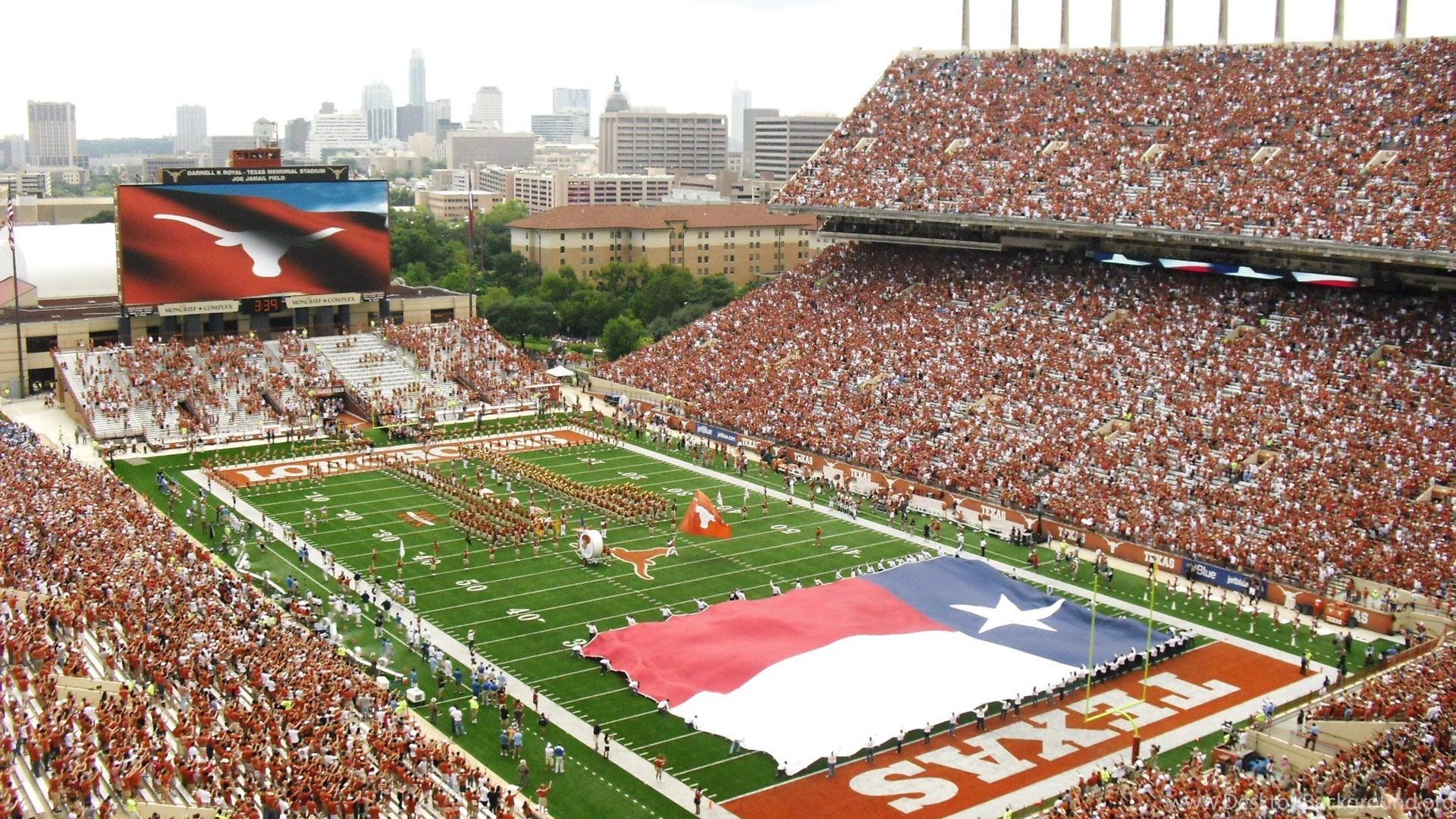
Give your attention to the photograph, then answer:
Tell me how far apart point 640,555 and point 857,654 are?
8.47m

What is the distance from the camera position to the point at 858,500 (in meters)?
38.3

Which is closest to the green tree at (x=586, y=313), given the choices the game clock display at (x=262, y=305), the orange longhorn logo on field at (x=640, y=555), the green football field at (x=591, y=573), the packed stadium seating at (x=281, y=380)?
the packed stadium seating at (x=281, y=380)

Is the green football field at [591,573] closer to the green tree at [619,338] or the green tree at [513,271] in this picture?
the green tree at [619,338]

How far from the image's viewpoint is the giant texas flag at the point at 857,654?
2330 centimetres

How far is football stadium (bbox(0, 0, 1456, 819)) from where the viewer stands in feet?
69.5

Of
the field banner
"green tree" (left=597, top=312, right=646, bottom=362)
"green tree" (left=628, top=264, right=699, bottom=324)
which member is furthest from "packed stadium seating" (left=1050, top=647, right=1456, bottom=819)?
"green tree" (left=628, top=264, right=699, bottom=324)

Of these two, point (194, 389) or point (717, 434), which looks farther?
point (194, 389)

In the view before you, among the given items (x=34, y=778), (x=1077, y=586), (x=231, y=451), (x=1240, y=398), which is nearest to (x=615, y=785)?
(x=34, y=778)

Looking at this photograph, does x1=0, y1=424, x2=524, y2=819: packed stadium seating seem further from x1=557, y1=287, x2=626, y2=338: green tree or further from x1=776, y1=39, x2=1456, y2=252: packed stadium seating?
x1=557, y1=287, x2=626, y2=338: green tree

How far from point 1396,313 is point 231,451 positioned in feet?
112

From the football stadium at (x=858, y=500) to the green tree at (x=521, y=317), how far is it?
39.2 ft

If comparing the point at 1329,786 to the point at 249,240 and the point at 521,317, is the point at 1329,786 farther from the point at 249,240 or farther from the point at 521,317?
the point at 521,317

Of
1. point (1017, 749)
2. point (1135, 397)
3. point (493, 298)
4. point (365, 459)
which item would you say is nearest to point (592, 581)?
point (1017, 749)

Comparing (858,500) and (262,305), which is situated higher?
(262,305)
